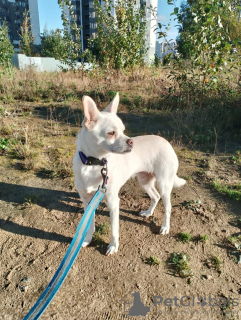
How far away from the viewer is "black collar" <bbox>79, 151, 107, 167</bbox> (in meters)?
2.05

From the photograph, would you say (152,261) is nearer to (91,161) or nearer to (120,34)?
(91,161)

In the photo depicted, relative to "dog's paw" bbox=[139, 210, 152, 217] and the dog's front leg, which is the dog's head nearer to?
the dog's front leg

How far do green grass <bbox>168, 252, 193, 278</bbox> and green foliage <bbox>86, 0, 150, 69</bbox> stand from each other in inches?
371

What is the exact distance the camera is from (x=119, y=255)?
2381 mm

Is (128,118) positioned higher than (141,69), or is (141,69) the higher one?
(141,69)

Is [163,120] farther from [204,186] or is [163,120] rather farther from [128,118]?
[204,186]

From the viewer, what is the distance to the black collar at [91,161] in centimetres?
205

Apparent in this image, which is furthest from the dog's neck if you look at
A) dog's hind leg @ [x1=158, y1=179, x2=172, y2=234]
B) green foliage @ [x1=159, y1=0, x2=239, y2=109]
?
green foliage @ [x1=159, y1=0, x2=239, y2=109]

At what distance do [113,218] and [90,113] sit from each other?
1118 mm

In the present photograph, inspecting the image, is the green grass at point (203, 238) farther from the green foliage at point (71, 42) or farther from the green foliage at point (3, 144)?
the green foliage at point (71, 42)

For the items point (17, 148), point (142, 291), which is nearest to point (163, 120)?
point (17, 148)

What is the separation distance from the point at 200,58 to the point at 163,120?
6.15 ft

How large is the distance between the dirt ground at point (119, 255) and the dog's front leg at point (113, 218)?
0.09 meters

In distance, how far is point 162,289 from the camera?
2.03 meters
